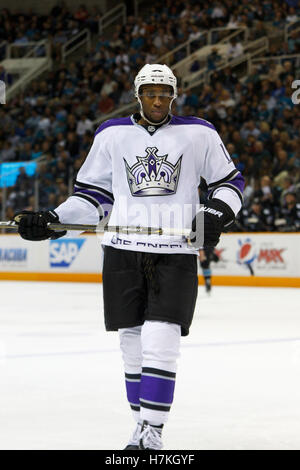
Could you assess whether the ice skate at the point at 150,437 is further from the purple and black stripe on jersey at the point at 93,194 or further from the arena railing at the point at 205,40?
the arena railing at the point at 205,40

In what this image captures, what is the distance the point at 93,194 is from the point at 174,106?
43.3ft

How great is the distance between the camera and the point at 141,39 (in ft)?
64.1

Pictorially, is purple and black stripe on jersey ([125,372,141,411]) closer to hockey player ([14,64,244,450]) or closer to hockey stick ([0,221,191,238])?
hockey player ([14,64,244,450])

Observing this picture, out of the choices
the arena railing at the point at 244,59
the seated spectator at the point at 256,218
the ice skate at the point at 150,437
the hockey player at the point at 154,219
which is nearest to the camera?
the ice skate at the point at 150,437

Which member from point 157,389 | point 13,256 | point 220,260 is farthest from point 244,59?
point 157,389

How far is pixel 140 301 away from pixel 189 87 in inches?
574

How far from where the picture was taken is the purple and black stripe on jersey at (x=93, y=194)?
152 inches

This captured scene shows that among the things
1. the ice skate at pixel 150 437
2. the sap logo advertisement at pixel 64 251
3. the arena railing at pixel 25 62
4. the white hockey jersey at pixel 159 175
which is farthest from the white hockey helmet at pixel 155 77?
the arena railing at pixel 25 62

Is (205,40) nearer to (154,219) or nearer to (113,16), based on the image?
(113,16)

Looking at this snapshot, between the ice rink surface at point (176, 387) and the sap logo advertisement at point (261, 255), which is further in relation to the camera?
the sap logo advertisement at point (261, 255)

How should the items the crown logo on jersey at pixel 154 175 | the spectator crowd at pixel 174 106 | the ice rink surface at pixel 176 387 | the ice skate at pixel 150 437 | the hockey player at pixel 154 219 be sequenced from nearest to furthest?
the ice skate at pixel 150 437, the hockey player at pixel 154 219, the crown logo on jersey at pixel 154 175, the ice rink surface at pixel 176 387, the spectator crowd at pixel 174 106

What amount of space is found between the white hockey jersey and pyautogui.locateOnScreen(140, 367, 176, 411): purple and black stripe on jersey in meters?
0.48

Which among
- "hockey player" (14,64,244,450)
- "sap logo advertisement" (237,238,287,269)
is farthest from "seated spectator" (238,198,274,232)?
"hockey player" (14,64,244,450)
